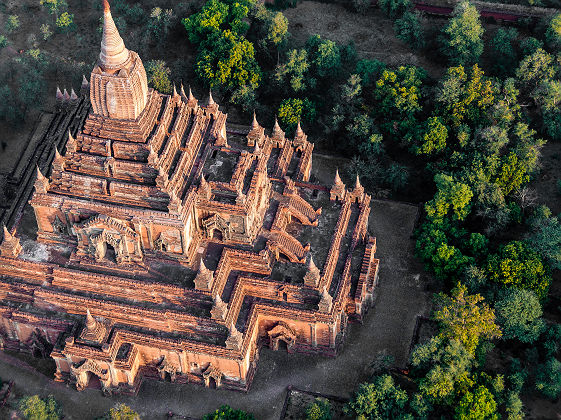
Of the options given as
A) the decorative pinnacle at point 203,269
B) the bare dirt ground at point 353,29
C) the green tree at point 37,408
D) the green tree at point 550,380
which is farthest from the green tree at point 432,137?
the green tree at point 37,408

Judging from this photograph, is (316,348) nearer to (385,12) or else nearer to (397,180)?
(397,180)

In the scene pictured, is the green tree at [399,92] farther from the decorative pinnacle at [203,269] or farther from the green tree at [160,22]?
the decorative pinnacle at [203,269]

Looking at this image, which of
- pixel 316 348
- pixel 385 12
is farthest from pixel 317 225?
pixel 385 12

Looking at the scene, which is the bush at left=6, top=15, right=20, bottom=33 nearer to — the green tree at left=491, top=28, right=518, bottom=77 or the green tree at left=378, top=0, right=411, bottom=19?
the green tree at left=378, top=0, right=411, bottom=19

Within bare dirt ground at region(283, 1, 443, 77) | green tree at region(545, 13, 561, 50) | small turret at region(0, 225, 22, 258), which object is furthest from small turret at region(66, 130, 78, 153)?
green tree at region(545, 13, 561, 50)

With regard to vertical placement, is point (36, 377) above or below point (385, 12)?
below

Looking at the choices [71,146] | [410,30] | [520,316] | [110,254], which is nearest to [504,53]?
[410,30]
